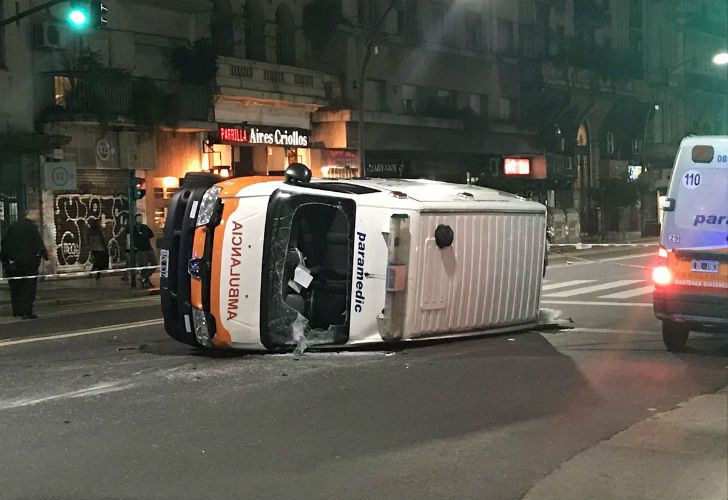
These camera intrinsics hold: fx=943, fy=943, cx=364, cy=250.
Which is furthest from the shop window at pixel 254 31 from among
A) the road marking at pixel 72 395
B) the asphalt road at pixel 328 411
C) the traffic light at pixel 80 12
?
the road marking at pixel 72 395

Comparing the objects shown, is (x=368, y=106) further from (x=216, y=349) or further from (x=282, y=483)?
(x=282, y=483)

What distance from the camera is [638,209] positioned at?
54.7m

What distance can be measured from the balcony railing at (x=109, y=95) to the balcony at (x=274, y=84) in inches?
89.2

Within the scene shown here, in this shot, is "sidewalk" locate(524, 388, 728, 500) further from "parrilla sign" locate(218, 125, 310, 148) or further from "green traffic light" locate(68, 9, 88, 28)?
"parrilla sign" locate(218, 125, 310, 148)

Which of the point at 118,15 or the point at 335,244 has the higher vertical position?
the point at 118,15

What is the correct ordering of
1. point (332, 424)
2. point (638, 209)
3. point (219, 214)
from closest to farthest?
point (332, 424) → point (219, 214) → point (638, 209)

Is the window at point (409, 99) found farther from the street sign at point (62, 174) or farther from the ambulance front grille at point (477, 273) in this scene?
the ambulance front grille at point (477, 273)

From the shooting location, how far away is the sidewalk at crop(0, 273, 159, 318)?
19219 millimetres

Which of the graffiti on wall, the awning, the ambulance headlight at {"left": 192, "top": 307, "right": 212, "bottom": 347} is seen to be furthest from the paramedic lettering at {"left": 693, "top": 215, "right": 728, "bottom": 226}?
the graffiti on wall

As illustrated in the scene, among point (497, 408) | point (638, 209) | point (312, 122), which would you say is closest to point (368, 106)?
point (312, 122)

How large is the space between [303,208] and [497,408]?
3.71m

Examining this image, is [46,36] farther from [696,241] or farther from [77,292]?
[696,241]

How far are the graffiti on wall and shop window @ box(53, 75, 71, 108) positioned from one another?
2537 millimetres

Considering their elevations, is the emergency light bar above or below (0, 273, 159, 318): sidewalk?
above
